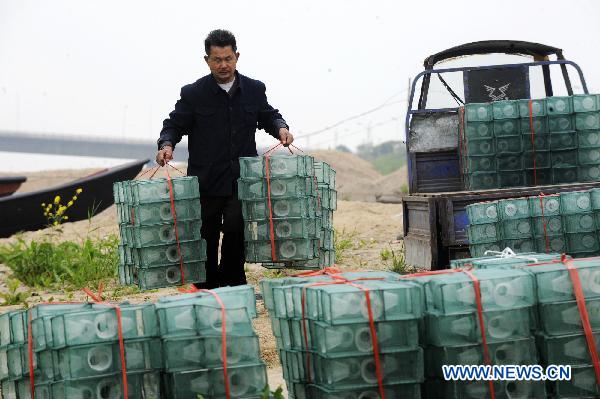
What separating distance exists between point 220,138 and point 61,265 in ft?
14.4

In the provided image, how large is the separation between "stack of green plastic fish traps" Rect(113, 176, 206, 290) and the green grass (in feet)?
11.9

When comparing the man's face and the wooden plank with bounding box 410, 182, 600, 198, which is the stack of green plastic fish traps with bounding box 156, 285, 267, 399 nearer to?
the man's face

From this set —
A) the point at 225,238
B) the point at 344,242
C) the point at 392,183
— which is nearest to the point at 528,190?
the point at 225,238

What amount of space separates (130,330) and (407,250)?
18.7 ft

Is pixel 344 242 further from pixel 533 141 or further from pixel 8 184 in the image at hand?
pixel 8 184

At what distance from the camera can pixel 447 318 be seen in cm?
421

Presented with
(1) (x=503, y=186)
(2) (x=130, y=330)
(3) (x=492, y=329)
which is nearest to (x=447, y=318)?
(3) (x=492, y=329)

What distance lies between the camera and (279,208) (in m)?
6.82

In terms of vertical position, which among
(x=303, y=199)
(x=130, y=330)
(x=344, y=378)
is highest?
(x=303, y=199)

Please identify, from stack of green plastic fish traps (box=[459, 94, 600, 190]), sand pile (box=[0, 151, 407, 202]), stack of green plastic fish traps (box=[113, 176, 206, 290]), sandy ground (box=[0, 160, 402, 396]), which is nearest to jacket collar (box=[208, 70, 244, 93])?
stack of green plastic fish traps (box=[113, 176, 206, 290])

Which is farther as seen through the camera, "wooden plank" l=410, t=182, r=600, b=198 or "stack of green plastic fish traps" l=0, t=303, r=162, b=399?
"wooden plank" l=410, t=182, r=600, b=198

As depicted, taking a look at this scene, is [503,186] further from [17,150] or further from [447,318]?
[17,150]

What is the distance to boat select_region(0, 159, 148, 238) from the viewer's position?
64.0 ft

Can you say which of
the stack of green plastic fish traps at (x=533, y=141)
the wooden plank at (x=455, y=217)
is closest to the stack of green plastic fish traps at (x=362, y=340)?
the wooden plank at (x=455, y=217)
